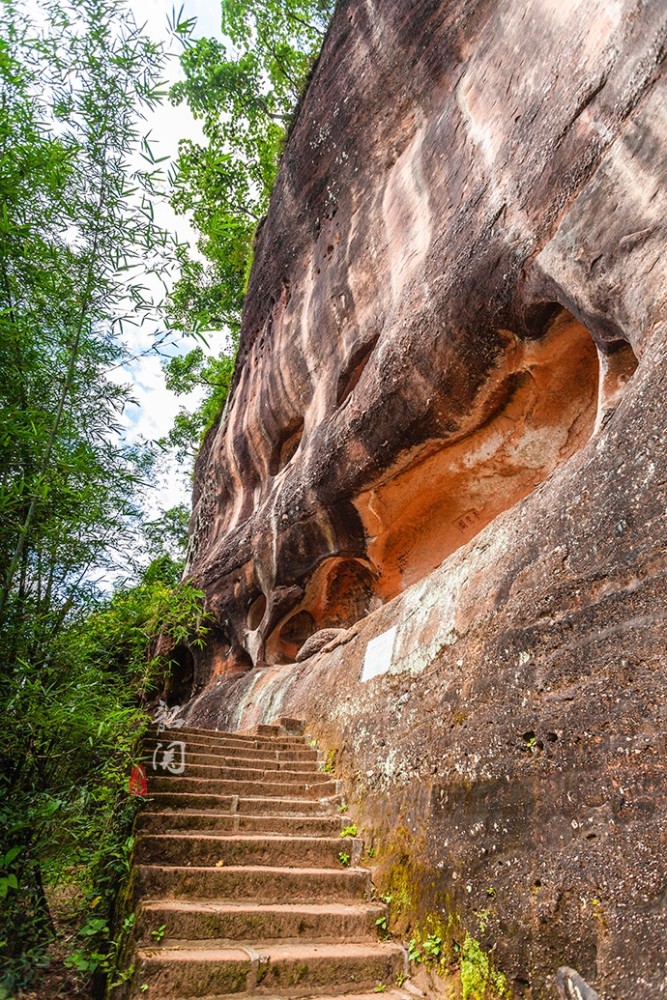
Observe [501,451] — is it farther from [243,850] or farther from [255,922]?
[255,922]

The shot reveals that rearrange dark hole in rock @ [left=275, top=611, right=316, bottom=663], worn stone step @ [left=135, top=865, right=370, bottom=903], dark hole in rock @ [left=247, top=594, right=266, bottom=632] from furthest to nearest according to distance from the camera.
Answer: dark hole in rock @ [left=247, top=594, right=266, bottom=632], dark hole in rock @ [left=275, top=611, right=316, bottom=663], worn stone step @ [left=135, top=865, right=370, bottom=903]

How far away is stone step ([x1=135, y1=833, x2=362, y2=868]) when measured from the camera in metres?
3.39

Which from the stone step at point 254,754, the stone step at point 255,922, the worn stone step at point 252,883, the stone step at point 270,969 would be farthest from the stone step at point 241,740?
the stone step at point 270,969

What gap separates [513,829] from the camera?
275 centimetres

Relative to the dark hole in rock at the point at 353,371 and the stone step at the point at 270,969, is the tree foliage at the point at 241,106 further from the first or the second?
the stone step at the point at 270,969

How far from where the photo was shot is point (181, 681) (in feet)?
46.3

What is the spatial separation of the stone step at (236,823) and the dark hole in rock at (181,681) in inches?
398

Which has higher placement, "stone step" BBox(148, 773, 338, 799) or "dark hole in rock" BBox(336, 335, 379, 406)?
"dark hole in rock" BBox(336, 335, 379, 406)

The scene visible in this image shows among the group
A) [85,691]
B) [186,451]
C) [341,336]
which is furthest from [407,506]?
[186,451]

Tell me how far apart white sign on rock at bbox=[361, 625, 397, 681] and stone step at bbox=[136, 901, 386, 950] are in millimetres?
1699

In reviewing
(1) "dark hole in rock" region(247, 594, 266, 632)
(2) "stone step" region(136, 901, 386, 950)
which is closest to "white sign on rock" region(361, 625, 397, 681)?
(2) "stone step" region(136, 901, 386, 950)

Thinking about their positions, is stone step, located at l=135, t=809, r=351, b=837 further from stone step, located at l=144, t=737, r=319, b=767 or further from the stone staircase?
stone step, located at l=144, t=737, r=319, b=767

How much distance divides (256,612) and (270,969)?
8.76m

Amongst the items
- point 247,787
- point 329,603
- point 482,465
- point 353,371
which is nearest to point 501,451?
point 482,465
